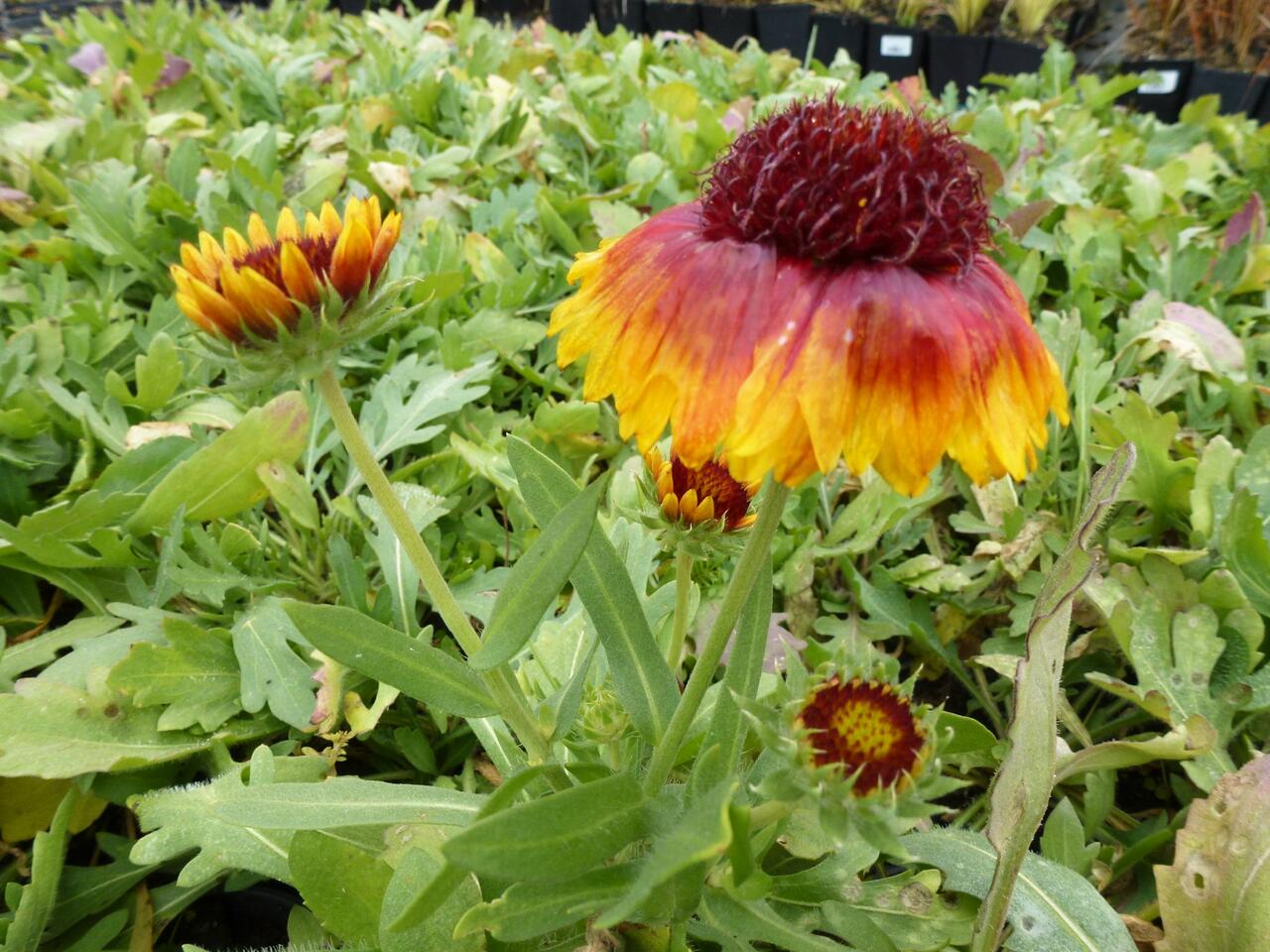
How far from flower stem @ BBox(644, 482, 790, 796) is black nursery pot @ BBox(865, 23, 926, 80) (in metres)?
4.69

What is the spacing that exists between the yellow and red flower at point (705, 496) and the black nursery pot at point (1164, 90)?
13.1 feet

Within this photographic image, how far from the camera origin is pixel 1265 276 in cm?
183

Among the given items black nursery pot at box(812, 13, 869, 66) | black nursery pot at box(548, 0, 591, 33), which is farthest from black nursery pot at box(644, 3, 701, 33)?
black nursery pot at box(812, 13, 869, 66)

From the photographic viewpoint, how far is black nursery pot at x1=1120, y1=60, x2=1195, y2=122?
165 inches

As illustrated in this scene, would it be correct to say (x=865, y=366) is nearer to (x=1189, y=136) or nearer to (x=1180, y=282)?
(x=1180, y=282)

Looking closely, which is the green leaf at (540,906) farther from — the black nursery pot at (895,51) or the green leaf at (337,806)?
the black nursery pot at (895,51)

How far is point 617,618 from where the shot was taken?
828 millimetres

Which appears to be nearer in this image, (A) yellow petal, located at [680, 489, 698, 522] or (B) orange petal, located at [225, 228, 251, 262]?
(B) orange petal, located at [225, 228, 251, 262]

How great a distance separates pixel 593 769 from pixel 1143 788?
0.82m

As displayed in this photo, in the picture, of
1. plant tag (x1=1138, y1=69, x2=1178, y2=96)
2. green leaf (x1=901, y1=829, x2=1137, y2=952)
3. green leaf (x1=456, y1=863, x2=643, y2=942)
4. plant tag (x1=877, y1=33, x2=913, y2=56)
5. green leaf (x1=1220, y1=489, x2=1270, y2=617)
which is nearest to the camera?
green leaf (x1=456, y1=863, x2=643, y2=942)

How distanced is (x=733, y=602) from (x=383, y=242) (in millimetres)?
410

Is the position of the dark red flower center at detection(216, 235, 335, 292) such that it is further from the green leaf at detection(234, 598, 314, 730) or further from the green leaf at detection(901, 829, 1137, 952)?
the green leaf at detection(901, 829, 1137, 952)

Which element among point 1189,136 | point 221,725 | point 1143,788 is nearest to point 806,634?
point 1143,788

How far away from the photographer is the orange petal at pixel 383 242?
0.75m
